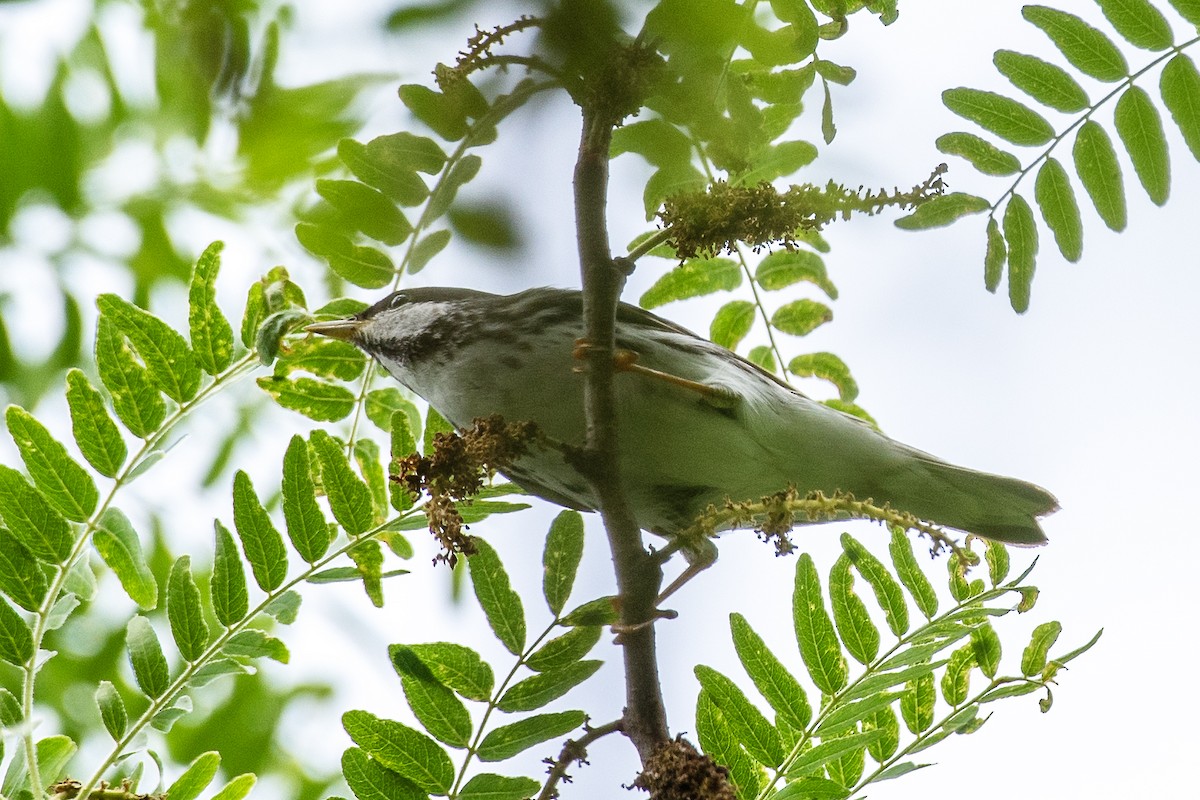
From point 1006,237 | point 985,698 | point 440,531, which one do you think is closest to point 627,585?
point 440,531

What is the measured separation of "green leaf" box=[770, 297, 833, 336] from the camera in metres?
→ 4.01

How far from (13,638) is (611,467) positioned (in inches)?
52.7

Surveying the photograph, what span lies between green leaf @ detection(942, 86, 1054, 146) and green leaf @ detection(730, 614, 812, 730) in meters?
1.40

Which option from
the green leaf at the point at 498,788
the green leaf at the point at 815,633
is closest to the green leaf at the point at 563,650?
the green leaf at the point at 498,788

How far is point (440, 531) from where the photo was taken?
245 centimetres

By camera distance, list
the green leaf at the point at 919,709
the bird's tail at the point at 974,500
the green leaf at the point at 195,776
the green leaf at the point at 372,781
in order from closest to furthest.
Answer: the green leaf at the point at 372,781, the green leaf at the point at 195,776, the green leaf at the point at 919,709, the bird's tail at the point at 974,500

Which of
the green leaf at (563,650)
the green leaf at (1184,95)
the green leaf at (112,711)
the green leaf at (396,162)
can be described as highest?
the green leaf at (1184,95)

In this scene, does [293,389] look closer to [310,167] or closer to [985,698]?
[985,698]

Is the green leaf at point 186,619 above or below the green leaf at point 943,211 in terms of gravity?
below

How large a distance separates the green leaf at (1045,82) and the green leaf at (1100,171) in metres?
0.07

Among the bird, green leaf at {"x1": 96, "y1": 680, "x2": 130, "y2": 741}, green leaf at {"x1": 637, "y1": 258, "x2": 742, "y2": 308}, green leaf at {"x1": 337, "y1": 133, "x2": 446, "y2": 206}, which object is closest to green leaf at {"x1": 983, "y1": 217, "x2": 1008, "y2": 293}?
the bird

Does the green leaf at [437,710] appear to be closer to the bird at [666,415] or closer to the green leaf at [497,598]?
the green leaf at [497,598]

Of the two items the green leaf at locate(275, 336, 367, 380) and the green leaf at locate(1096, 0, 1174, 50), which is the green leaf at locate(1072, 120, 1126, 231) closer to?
the green leaf at locate(1096, 0, 1174, 50)

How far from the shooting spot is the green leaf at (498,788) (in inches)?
92.7
